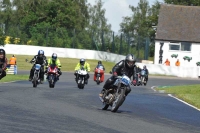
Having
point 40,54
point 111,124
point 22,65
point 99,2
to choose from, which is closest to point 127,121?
point 111,124

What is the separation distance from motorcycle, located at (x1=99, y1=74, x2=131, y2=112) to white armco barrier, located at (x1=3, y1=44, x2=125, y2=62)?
53.0 metres

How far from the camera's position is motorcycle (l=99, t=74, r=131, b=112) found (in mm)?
18516

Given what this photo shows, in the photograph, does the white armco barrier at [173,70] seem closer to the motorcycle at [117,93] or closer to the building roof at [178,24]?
the building roof at [178,24]

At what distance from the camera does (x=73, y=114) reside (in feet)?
55.4

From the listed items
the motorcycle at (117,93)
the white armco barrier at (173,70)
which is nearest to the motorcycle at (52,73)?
the motorcycle at (117,93)

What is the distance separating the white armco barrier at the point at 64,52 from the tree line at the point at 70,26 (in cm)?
65

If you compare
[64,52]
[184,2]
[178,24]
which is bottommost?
[64,52]

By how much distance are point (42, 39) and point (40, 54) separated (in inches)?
1743

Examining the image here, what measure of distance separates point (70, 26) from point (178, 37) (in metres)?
22.7

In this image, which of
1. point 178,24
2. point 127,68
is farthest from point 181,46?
point 127,68

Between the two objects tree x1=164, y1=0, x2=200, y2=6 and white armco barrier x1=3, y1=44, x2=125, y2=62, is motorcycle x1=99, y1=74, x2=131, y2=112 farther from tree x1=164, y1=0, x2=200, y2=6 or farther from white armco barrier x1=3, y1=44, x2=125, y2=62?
tree x1=164, y1=0, x2=200, y2=6

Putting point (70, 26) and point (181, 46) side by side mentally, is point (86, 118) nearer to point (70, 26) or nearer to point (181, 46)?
point (181, 46)

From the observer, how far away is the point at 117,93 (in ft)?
61.7

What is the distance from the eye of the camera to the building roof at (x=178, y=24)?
252 feet
